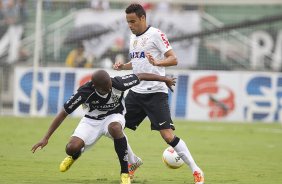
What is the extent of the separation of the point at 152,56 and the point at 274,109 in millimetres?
14008

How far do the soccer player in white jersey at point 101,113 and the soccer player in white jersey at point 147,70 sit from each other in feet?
1.89

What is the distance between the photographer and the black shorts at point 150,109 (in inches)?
425

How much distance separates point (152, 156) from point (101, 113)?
164 inches

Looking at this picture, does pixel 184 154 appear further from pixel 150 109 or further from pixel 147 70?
pixel 147 70

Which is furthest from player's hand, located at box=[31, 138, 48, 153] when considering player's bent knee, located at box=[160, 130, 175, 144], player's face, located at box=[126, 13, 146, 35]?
player's face, located at box=[126, 13, 146, 35]

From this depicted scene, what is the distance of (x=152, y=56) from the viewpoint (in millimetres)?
10672

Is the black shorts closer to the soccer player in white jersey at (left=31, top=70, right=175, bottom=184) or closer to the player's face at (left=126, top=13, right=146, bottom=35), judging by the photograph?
the soccer player in white jersey at (left=31, top=70, right=175, bottom=184)

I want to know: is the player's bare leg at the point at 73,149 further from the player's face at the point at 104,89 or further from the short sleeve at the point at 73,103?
the player's face at the point at 104,89

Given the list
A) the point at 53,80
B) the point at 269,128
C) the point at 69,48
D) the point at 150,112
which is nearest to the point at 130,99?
the point at 150,112

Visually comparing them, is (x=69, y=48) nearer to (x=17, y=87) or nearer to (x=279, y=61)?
(x=17, y=87)

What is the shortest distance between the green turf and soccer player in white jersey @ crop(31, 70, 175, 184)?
57 cm

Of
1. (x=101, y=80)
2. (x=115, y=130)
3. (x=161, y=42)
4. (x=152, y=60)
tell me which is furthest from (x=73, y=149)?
(x=161, y=42)

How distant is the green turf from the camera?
11156 mm

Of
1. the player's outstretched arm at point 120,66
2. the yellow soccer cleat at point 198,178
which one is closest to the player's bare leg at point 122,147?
the yellow soccer cleat at point 198,178
